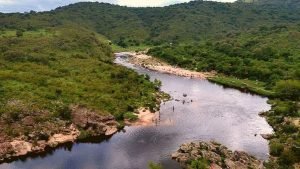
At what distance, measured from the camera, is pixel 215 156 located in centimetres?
7075

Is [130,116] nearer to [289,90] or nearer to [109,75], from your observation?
[109,75]

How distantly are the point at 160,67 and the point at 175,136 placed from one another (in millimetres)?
84942

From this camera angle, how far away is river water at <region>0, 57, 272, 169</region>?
234ft

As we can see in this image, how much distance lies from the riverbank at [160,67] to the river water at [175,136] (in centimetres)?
3044

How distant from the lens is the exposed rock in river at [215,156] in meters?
69.0

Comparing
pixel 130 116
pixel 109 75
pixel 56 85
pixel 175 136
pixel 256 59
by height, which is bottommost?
pixel 175 136

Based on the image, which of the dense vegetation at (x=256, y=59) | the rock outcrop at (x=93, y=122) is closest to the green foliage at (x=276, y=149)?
the rock outcrop at (x=93, y=122)

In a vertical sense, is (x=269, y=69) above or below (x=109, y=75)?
above

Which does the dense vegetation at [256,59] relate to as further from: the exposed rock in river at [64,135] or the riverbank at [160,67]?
the exposed rock in river at [64,135]

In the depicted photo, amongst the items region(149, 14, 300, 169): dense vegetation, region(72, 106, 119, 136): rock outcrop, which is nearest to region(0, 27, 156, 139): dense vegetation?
region(72, 106, 119, 136): rock outcrop

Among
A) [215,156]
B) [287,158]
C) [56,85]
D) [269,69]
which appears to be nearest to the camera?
[287,158]

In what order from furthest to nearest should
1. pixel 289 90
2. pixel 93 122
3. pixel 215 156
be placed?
pixel 289 90
pixel 93 122
pixel 215 156

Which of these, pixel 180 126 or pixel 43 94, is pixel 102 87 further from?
pixel 180 126

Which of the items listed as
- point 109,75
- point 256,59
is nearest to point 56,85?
point 109,75
